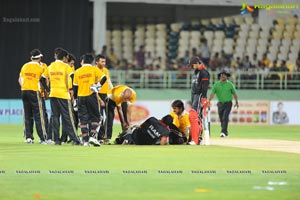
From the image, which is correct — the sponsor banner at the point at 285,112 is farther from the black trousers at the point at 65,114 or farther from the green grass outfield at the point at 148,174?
the green grass outfield at the point at 148,174

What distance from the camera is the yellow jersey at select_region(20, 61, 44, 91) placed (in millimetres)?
22297

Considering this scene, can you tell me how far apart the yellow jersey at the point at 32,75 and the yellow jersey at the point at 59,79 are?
1.33 m

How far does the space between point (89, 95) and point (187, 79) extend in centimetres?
2187

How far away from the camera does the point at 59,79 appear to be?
68.5 feet

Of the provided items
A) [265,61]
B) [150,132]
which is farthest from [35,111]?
[265,61]

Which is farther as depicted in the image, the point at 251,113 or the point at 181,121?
the point at 251,113

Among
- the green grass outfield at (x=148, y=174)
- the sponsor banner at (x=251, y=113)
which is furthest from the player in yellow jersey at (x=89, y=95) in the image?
the sponsor banner at (x=251, y=113)

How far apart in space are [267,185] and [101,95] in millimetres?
10717

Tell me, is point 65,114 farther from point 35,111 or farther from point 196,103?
point 196,103

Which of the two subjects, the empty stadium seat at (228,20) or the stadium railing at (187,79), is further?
the empty stadium seat at (228,20)

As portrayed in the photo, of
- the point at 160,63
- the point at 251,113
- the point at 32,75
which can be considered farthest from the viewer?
the point at 160,63

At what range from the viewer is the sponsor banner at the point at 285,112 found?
40.4m

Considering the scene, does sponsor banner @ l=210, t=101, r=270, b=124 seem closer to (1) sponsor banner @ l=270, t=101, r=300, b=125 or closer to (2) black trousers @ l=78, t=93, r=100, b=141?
(1) sponsor banner @ l=270, t=101, r=300, b=125

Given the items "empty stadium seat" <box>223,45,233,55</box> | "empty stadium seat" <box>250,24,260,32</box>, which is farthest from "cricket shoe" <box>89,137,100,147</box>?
"empty stadium seat" <box>250,24,260,32</box>
